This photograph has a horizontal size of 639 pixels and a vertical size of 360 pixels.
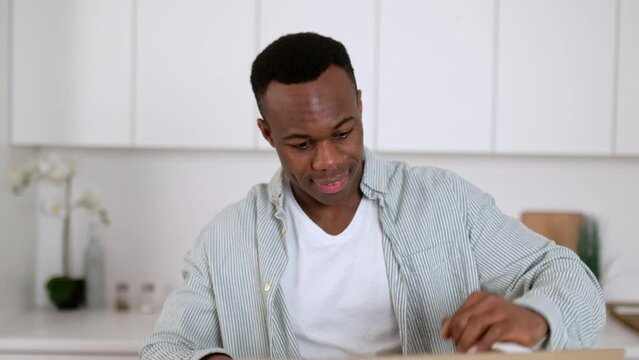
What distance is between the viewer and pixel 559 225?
2.93m

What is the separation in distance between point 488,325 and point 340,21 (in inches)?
70.8

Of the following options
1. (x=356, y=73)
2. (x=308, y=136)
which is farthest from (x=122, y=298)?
(x=308, y=136)

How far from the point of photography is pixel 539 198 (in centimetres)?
299

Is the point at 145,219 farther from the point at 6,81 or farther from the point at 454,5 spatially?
the point at 454,5

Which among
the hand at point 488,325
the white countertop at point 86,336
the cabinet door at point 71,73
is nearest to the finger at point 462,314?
the hand at point 488,325

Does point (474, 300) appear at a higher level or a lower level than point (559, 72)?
lower

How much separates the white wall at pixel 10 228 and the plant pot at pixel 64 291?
0.10 m

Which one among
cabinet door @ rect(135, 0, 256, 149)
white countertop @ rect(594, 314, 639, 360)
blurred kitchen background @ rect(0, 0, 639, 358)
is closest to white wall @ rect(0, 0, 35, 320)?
blurred kitchen background @ rect(0, 0, 639, 358)

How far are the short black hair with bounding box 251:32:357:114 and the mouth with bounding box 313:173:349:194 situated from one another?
0.17 metres

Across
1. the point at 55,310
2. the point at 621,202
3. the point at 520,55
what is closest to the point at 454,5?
the point at 520,55

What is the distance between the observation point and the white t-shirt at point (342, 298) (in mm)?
1497

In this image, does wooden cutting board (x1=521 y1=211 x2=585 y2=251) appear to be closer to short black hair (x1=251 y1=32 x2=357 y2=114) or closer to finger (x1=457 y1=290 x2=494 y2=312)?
short black hair (x1=251 y1=32 x2=357 y2=114)

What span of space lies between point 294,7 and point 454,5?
0.50 metres

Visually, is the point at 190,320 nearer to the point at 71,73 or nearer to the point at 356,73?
the point at 356,73
